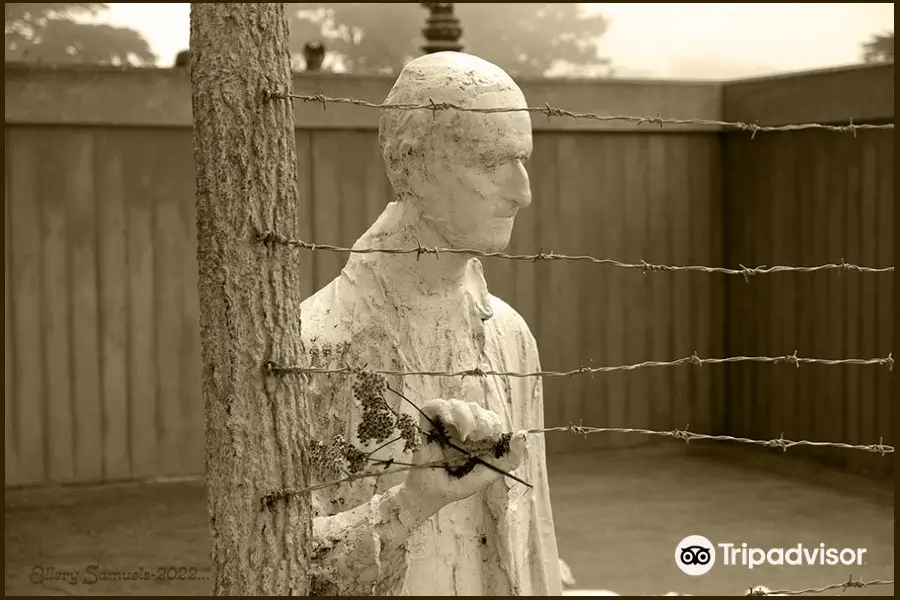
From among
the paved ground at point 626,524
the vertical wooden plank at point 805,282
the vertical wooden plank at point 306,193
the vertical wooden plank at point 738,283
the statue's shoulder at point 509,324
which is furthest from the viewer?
the vertical wooden plank at point 738,283

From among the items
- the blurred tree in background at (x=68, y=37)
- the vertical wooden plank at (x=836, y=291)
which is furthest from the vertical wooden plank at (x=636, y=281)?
the blurred tree in background at (x=68, y=37)

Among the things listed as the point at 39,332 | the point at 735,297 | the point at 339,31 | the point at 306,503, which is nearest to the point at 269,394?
the point at 306,503

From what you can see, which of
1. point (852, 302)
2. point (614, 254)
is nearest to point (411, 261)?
point (852, 302)

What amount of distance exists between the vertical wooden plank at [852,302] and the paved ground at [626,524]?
0.36 m

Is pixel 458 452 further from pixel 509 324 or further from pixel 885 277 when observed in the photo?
pixel 885 277

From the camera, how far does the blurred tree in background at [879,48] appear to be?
494 inches

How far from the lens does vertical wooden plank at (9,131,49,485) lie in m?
7.96

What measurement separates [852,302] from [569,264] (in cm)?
199

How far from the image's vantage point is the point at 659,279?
9531 millimetres

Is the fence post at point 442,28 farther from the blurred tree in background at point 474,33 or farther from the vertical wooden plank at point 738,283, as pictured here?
the blurred tree in background at point 474,33

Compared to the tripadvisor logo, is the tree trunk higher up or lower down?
higher up

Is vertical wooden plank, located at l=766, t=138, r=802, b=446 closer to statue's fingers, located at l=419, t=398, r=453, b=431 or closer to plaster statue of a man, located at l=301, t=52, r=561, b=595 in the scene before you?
plaster statue of a man, located at l=301, t=52, r=561, b=595

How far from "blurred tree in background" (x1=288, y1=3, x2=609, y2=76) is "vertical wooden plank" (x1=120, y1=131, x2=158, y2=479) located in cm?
539

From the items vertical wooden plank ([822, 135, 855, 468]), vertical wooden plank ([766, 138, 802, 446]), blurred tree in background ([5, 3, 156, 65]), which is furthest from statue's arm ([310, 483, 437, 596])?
blurred tree in background ([5, 3, 156, 65])
